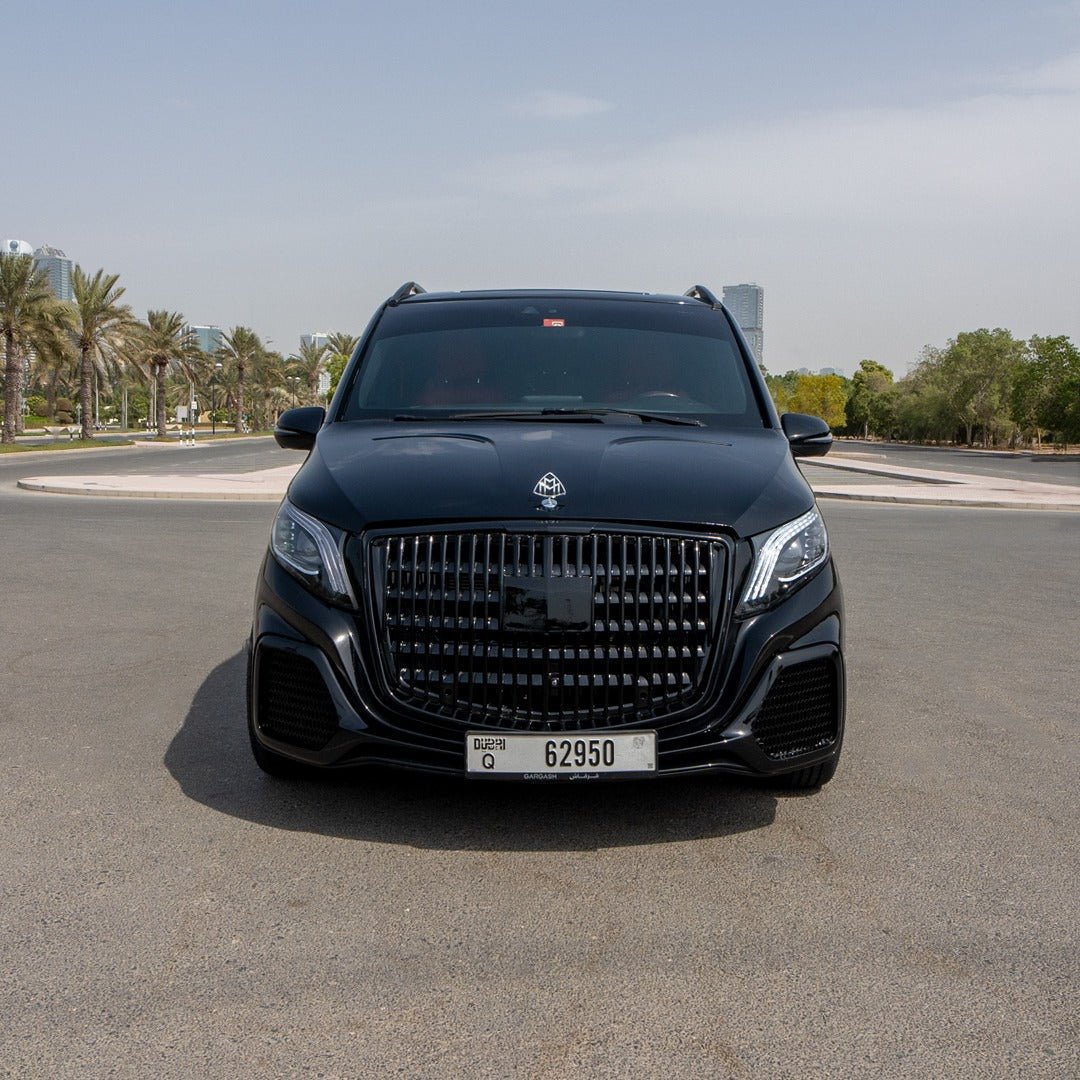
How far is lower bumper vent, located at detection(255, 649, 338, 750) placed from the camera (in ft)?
13.7

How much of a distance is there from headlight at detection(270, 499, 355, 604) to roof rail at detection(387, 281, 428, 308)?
2.11m

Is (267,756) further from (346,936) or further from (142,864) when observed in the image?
(346,936)

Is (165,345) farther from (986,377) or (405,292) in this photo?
(405,292)

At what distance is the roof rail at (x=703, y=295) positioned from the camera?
249 inches

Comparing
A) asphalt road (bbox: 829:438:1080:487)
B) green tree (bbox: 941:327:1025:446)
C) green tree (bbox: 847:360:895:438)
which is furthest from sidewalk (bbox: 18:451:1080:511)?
green tree (bbox: 847:360:895:438)

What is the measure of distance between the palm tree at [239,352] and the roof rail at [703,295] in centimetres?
10713

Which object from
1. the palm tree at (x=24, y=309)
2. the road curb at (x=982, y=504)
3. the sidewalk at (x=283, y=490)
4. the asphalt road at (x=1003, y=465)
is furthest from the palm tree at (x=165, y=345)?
the road curb at (x=982, y=504)

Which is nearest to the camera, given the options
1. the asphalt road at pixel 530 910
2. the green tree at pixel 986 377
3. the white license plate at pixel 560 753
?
the asphalt road at pixel 530 910

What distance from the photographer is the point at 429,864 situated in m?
4.06

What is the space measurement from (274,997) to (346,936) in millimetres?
396

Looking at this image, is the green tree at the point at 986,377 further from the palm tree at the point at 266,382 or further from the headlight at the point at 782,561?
the headlight at the point at 782,561

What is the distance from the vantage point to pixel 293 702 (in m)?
4.27

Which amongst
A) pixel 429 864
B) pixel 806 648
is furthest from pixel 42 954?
pixel 806 648

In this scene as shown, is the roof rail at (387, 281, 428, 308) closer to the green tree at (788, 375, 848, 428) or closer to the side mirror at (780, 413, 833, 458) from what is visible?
the side mirror at (780, 413, 833, 458)
